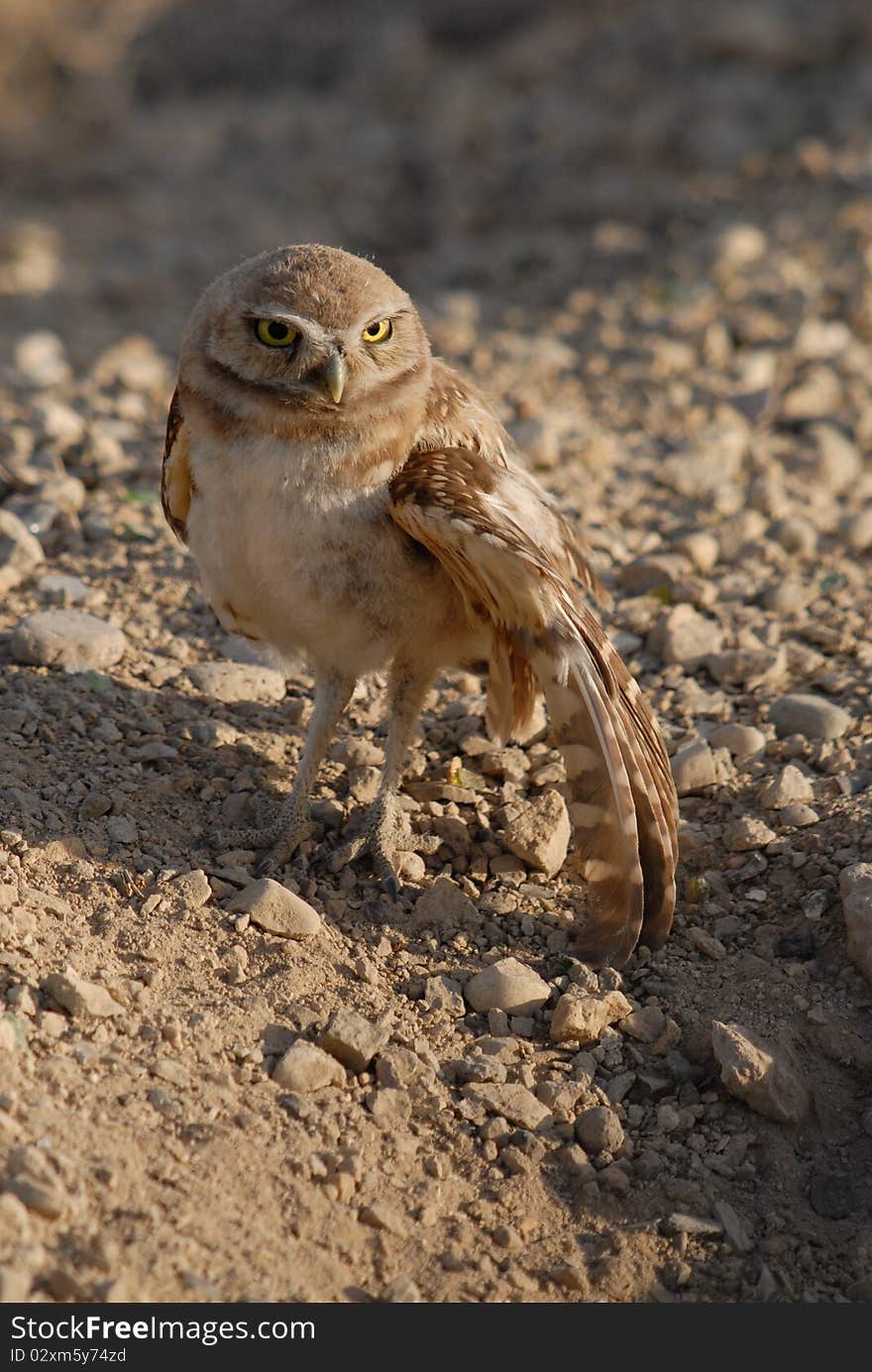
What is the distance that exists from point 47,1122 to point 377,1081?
1019 mm

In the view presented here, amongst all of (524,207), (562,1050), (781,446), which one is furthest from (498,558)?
(524,207)

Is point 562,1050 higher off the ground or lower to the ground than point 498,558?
lower

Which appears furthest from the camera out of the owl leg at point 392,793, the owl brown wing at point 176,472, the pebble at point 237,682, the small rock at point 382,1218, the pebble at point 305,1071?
the pebble at point 237,682

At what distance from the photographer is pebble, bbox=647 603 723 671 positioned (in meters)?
6.28

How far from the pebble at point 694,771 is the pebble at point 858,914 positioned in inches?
31.7

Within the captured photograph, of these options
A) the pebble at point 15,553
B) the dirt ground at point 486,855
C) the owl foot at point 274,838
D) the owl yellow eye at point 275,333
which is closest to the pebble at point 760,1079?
the dirt ground at point 486,855

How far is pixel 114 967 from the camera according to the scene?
4367mm

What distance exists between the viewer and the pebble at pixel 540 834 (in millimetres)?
5176

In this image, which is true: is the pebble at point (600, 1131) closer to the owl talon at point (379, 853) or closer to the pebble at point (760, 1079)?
the pebble at point (760, 1079)

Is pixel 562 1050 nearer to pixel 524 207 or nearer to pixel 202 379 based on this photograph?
pixel 202 379

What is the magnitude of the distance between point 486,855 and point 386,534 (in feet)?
4.36

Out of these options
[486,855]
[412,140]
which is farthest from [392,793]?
[412,140]

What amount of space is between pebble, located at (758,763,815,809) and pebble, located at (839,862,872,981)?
0.55m

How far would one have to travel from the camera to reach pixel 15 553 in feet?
20.8
